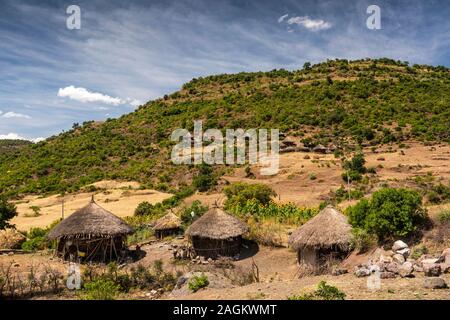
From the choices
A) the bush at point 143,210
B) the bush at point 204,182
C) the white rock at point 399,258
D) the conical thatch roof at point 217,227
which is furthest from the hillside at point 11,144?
the white rock at point 399,258

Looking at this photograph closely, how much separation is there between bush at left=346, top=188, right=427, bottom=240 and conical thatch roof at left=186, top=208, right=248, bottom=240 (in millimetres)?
5955

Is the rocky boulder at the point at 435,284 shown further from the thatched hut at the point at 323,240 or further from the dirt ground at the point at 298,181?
the dirt ground at the point at 298,181

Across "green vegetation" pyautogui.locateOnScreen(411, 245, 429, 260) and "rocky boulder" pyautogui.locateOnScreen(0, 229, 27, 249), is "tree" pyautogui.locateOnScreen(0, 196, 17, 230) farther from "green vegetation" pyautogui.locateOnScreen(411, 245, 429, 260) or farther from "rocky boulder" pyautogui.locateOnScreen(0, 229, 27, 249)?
"green vegetation" pyautogui.locateOnScreen(411, 245, 429, 260)

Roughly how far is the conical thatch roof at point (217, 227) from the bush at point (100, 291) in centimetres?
631

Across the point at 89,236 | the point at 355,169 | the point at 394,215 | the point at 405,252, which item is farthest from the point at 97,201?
the point at 405,252

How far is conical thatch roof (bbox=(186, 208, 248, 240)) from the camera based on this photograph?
1862 centimetres

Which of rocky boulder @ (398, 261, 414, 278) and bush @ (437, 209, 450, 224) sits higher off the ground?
bush @ (437, 209, 450, 224)

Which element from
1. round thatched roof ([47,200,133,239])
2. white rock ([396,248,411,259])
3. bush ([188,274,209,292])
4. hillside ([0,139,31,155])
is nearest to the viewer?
bush ([188,274,209,292])

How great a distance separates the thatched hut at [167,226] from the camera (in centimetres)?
2344

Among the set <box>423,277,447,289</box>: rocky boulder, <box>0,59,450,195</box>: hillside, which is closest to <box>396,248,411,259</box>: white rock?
<box>423,277,447,289</box>: rocky boulder

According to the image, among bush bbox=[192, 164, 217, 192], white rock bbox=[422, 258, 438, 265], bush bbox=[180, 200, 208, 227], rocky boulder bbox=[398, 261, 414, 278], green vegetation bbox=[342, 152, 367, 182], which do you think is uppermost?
green vegetation bbox=[342, 152, 367, 182]

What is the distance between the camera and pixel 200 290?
11750mm

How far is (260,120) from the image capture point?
5278cm

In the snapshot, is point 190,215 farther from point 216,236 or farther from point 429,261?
point 429,261
